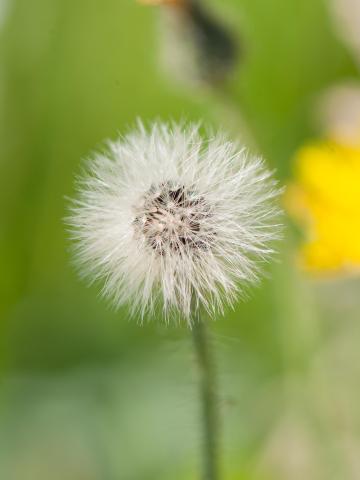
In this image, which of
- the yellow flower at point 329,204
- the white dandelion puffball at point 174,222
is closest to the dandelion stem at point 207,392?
the white dandelion puffball at point 174,222

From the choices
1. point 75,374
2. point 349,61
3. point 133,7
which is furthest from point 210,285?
point 133,7

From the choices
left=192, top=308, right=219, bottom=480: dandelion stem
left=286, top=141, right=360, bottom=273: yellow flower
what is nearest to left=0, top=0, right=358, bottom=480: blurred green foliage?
left=286, top=141, right=360, bottom=273: yellow flower

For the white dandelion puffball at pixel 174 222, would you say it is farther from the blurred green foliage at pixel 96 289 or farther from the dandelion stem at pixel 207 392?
the blurred green foliage at pixel 96 289

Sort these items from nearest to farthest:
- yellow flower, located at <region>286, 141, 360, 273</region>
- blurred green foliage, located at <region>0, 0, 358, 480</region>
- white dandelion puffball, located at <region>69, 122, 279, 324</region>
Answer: white dandelion puffball, located at <region>69, 122, 279, 324</region>
yellow flower, located at <region>286, 141, 360, 273</region>
blurred green foliage, located at <region>0, 0, 358, 480</region>

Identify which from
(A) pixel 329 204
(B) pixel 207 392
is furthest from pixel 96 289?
(B) pixel 207 392

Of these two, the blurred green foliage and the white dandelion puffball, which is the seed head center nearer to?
the white dandelion puffball

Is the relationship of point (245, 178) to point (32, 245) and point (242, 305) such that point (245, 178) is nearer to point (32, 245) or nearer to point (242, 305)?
point (242, 305)

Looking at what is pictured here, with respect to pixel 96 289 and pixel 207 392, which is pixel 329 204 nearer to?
pixel 207 392
